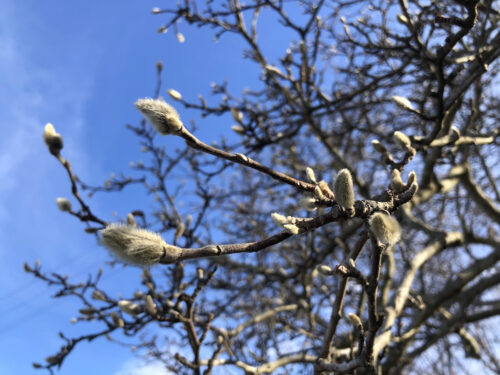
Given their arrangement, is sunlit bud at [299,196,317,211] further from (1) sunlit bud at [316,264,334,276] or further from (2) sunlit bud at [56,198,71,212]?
(2) sunlit bud at [56,198,71,212]

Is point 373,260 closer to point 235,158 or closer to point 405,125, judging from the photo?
point 235,158

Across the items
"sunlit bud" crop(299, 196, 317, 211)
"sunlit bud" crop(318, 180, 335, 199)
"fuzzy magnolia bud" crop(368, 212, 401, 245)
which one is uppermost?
"sunlit bud" crop(318, 180, 335, 199)

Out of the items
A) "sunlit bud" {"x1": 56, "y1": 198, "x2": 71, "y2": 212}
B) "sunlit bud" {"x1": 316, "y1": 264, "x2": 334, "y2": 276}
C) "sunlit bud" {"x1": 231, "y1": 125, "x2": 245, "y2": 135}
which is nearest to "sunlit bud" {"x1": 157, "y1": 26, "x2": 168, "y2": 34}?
"sunlit bud" {"x1": 231, "y1": 125, "x2": 245, "y2": 135}

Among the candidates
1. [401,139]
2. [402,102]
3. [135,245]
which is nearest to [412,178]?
[401,139]

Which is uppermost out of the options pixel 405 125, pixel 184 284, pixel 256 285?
pixel 405 125

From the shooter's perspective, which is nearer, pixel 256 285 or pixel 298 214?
pixel 256 285

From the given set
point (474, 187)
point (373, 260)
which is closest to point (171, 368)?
point (373, 260)
